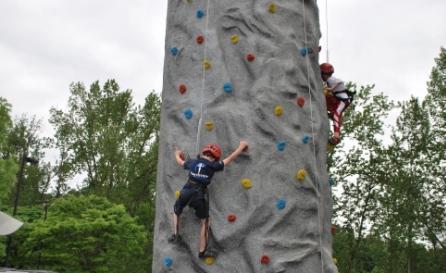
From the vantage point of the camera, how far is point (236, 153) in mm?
6070

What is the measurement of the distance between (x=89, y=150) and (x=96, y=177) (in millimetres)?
1515

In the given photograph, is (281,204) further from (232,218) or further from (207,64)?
(207,64)

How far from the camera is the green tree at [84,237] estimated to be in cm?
2088

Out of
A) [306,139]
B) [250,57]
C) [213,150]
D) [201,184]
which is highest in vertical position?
[250,57]

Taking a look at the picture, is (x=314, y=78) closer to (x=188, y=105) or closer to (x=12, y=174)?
(x=188, y=105)

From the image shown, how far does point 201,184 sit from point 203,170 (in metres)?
0.17

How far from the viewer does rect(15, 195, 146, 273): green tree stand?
68.5ft

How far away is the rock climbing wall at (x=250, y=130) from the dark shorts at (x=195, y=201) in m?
0.21

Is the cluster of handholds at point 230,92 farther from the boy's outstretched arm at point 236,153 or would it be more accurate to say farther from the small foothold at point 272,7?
the boy's outstretched arm at point 236,153

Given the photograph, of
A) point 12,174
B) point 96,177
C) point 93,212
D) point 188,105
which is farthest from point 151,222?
point 188,105

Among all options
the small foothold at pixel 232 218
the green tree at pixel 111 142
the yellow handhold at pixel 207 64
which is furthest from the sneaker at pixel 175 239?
the green tree at pixel 111 142

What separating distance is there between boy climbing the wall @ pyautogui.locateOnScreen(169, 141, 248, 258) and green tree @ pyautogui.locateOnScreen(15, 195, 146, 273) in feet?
50.0

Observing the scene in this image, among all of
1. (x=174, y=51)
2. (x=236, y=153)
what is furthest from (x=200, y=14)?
(x=236, y=153)

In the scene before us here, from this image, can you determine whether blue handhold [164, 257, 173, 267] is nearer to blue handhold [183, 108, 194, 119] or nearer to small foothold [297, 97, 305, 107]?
blue handhold [183, 108, 194, 119]
